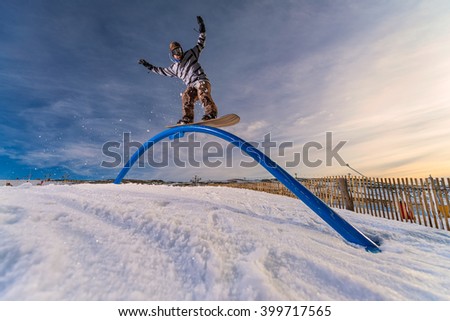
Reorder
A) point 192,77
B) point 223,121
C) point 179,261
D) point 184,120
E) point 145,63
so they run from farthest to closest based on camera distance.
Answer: point 145,63 → point 184,120 → point 192,77 → point 223,121 → point 179,261

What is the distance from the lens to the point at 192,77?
491cm

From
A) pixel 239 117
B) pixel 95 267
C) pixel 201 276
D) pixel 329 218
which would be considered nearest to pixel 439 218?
pixel 329 218

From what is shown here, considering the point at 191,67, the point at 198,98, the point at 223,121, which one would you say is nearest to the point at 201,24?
the point at 191,67

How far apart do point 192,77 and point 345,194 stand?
26.2 ft

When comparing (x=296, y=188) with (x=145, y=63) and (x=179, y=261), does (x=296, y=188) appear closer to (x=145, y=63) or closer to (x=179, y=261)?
(x=179, y=261)

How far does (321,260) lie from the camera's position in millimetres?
1831

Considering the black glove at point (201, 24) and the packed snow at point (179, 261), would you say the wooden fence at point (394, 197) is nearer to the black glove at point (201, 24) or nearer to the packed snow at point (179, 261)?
the packed snow at point (179, 261)

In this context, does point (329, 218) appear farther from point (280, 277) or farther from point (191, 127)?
point (191, 127)

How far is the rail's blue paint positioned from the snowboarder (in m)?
0.43

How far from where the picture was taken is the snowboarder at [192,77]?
4738 mm

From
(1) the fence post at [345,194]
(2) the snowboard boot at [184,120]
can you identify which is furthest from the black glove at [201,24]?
(1) the fence post at [345,194]

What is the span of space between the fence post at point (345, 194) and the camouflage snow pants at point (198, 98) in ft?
23.4

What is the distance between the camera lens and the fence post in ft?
27.9
